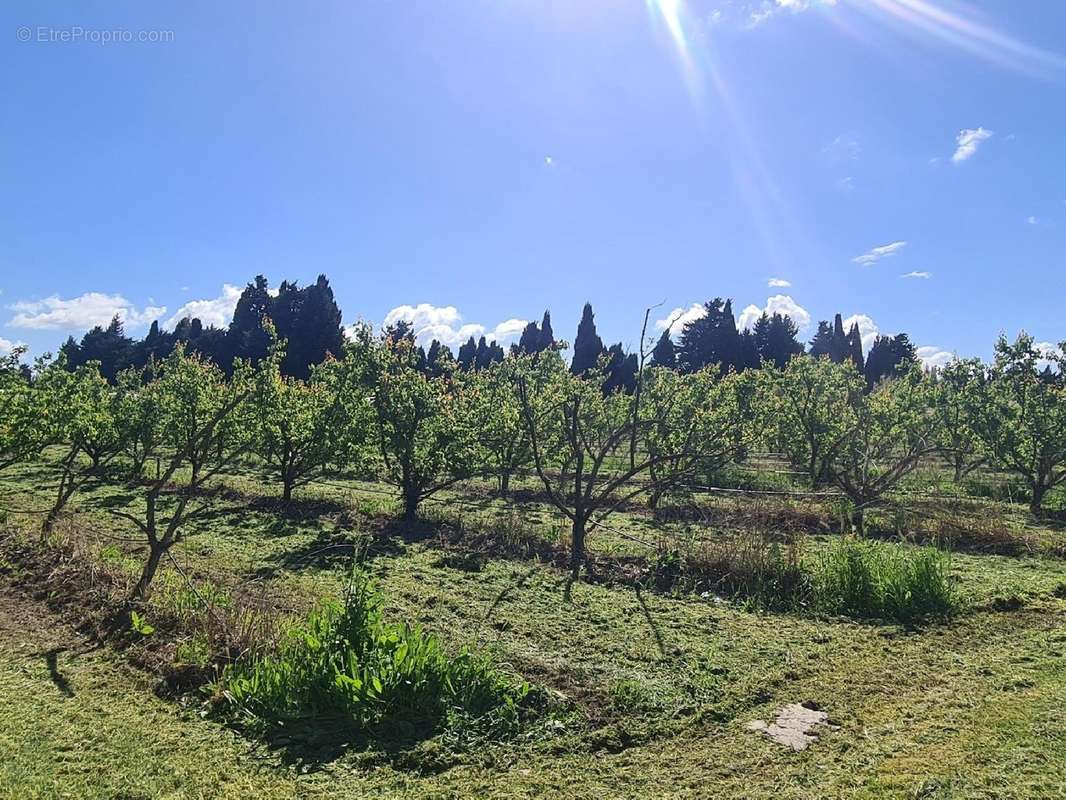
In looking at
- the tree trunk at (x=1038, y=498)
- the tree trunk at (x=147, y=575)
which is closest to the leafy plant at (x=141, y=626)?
the tree trunk at (x=147, y=575)

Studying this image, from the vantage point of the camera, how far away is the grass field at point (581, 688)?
328 centimetres

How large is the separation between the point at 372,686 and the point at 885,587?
5152mm

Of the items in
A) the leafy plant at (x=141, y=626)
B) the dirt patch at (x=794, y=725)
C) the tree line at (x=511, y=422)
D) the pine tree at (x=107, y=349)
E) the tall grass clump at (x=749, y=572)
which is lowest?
the dirt patch at (x=794, y=725)

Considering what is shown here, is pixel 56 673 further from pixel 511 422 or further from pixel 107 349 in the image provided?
pixel 107 349

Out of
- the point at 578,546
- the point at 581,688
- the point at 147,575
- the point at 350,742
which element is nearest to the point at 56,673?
the point at 147,575

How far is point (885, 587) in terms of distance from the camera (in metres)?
6.18

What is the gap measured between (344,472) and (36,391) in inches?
367

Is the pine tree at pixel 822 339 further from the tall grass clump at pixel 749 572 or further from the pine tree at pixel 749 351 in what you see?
the tall grass clump at pixel 749 572

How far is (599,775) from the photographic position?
3.40 meters

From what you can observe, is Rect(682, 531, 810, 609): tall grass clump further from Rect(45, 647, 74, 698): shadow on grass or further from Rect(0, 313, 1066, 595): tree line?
Rect(45, 647, 74, 698): shadow on grass

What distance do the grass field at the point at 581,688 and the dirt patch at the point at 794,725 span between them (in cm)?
7

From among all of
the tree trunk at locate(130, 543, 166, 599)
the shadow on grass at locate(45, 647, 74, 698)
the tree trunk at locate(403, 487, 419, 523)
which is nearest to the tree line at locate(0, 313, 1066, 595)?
the tree trunk at locate(403, 487, 419, 523)

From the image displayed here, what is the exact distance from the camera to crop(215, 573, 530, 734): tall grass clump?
3.91m

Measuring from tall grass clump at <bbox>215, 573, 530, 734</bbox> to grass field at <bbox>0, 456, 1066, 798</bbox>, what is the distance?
187 mm
